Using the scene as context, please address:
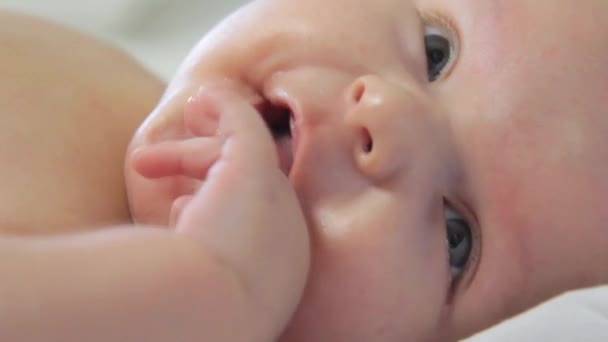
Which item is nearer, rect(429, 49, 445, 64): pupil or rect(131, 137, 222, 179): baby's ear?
rect(131, 137, 222, 179): baby's ear

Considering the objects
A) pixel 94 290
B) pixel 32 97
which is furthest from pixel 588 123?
pixel 32 97

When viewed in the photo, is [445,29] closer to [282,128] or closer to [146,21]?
[282,128]

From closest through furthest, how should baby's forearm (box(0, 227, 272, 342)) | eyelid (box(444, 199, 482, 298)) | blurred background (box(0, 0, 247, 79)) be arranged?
baby's forearm (box(0, 227, 272, 342)) → eyelid (box(444, 199, 482, 298)) → blurred background (box(0, 0, 247, 79))

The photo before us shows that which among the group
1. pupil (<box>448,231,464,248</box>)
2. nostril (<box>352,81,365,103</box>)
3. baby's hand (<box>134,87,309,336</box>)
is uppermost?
nostril (<box>352,81,365,103</box>)

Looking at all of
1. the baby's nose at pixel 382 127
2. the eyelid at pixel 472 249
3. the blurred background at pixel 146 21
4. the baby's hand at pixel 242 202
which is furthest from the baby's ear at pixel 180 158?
the blurred background at pixel 146 21

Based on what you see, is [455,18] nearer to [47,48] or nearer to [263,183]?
[263,183]

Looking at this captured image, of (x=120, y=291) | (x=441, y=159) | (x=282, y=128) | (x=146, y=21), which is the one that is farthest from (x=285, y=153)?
(x=146, y=21)

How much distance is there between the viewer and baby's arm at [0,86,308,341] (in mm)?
483

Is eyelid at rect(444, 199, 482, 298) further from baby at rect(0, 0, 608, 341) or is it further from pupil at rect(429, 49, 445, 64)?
pupil at rect(429, 49, 445, 64)

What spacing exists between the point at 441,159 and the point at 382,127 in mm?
70

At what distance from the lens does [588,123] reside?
0.69 meters

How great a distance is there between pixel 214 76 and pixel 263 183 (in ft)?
0.64

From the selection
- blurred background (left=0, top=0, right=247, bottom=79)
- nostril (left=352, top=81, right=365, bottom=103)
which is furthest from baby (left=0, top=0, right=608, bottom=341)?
blurred background (left=0, top=0, right=247, bottom=79)

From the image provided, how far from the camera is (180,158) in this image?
63cm
